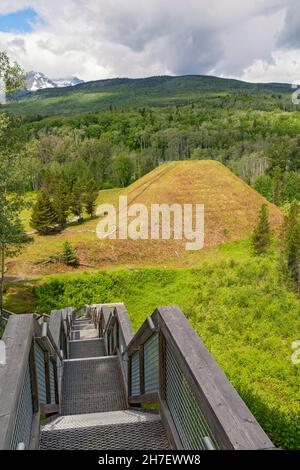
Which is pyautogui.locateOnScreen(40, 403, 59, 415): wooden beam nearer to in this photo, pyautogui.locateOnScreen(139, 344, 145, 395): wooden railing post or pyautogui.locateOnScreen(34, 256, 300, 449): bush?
pyautogui.locateOnScreen(139, 344, 145, 395): wooden railing post

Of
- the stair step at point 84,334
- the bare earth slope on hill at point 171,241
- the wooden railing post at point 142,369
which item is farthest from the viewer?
the bare earth slope on hill at point 171,241

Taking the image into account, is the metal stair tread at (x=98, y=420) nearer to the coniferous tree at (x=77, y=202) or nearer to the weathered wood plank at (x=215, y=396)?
the weathered wood plank at (x=215, y=396)

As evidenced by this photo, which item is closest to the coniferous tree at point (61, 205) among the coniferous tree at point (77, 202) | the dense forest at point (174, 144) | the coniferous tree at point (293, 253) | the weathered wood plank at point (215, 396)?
the coniferous tree at point (77, 202)

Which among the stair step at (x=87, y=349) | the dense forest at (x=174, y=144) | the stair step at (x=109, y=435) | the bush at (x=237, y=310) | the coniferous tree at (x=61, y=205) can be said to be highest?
the dense forest at (x=174, y=144)

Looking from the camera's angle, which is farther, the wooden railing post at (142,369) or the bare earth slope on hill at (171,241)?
the bare earth slope on hill at (171,241)

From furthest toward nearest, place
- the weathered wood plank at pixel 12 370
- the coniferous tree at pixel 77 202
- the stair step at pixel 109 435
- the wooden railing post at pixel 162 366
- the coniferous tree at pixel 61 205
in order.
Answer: the coniferous tree at pixel 77 202
the coniferous tree at pixel 61 205
the wooden railing post at pixel 162 366
the stair step at pixel 109 435
the weathered wood plank at pixel 12 370

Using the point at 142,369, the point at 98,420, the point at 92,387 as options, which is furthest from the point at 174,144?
the point at 98,420

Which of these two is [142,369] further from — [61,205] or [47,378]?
[61,205]
